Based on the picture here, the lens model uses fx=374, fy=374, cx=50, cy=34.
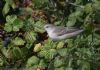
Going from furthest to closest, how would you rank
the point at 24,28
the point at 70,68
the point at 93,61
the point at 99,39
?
the point at 24,28 < the point at 99,39 < the point at 93,61 < the point at 70,68

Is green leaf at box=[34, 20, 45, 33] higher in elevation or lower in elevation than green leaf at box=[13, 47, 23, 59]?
higher

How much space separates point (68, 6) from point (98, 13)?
0.83 m

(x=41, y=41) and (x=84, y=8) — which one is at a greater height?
(x=84, y=8)

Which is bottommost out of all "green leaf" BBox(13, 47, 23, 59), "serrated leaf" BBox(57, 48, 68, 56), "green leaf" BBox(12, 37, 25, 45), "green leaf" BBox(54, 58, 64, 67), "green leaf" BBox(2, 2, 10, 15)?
"green leaf" BBox(13, 47, 23, 59)

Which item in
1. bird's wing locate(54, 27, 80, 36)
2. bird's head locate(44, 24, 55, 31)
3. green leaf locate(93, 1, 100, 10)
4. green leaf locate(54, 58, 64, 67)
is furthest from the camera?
green leaf locate(93, 1, 100, 10)

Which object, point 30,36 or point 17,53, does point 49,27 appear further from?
point 17,53

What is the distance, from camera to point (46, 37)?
631 centimetres

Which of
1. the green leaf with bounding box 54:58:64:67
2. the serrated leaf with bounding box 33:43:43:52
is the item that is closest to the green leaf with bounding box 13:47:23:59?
the serrated leaf with bounding box 33:43:43:52

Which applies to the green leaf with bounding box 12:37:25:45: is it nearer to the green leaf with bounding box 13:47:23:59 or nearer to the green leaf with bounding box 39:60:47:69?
the green leaf with bounding box 13:47:23:59

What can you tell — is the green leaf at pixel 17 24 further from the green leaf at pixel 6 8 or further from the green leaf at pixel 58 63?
the green leaf at pixel 58 63

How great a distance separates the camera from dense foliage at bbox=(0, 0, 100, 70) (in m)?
5.01

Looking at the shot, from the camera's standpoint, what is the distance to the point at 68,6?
21.1 ft

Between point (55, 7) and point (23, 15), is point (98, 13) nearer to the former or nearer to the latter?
point (55, 7)

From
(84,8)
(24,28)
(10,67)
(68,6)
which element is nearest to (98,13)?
(84,8)
